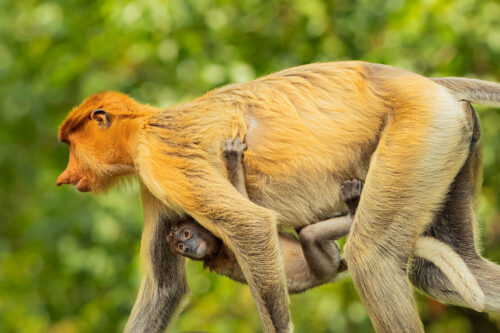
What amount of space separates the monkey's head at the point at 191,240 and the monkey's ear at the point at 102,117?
2.48 ft

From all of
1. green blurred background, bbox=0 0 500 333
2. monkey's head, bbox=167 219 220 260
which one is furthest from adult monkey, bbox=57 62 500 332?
green blurred background, bbox=0 0 500 333

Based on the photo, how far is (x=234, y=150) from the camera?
394cm

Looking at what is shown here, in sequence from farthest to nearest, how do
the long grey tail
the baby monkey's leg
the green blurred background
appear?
the green blurred background → the baby monkey's leg → the long grey tail

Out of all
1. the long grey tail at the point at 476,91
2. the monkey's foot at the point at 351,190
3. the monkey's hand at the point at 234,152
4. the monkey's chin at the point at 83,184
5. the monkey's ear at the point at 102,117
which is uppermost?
the long grey tail at the point at 476,91

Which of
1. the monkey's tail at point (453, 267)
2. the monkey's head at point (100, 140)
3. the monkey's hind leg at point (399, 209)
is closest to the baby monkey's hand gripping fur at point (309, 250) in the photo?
the monkey's tail at point (453, 267)

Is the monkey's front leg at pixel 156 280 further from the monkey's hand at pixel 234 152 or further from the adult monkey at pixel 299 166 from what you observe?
the monkey's hand at pixel 234 152

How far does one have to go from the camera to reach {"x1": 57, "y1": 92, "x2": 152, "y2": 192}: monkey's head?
13.7ft

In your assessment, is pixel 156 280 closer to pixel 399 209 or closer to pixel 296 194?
pixel 296 194

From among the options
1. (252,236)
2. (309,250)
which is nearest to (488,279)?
(309,250)

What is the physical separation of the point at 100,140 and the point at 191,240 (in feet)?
2.65

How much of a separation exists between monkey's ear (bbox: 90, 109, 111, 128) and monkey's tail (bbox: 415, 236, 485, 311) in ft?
6.23

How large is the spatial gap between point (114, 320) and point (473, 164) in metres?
5.44

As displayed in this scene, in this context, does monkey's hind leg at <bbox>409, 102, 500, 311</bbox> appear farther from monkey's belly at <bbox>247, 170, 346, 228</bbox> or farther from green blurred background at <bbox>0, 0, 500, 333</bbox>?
green blurred background at <bbox>0, 0, 500, 333</bbox>

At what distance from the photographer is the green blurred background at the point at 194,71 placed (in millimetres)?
6520
